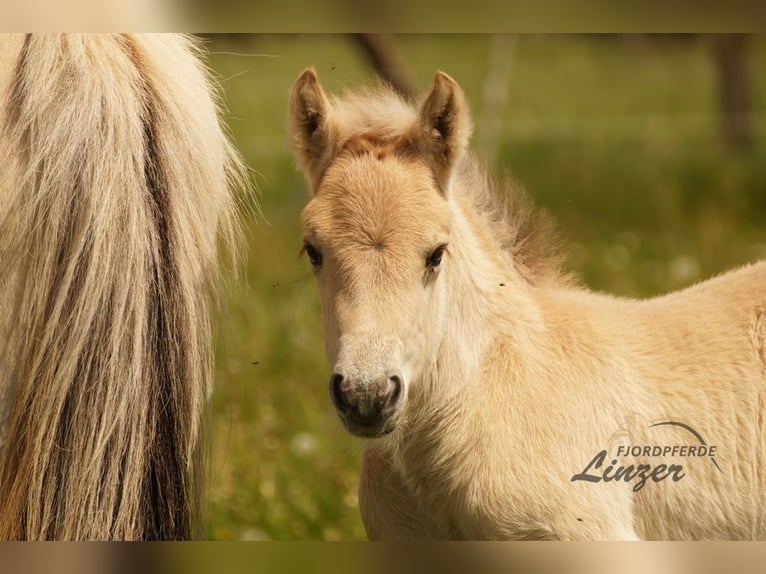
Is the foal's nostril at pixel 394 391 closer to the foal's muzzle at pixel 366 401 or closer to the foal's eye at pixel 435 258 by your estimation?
the foal's muzzle at pixel 366 401

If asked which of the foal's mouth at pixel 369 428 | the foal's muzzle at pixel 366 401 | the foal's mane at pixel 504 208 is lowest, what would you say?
the foal's mouth at pixel 369 428

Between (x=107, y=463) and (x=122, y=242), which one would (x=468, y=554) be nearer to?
(x=107, y=463)

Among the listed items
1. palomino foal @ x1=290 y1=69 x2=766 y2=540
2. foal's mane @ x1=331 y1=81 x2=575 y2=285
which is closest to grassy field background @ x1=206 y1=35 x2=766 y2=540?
foal's mane @ x1=331 y1=81 x2=575 y2=285

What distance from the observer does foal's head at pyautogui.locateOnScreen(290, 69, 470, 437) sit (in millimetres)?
2320

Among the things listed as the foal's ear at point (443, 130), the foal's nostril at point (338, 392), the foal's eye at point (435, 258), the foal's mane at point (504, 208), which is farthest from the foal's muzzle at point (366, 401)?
the foal's mane at point (504, 208)

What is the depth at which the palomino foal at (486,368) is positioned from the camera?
2.45 metres

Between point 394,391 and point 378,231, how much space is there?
1.31 feet

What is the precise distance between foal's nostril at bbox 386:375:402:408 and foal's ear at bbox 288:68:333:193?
64cm

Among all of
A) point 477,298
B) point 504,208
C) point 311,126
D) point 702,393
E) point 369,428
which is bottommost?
point 369,428

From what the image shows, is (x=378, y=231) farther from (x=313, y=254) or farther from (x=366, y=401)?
(x=366, y=401)

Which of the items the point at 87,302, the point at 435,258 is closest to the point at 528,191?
the point at 435,258

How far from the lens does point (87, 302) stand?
2.30 m

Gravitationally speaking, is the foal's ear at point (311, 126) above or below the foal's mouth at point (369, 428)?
above

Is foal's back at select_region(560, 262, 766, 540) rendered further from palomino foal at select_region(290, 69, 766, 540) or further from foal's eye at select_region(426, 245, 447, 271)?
foal's eye at select_region(426, 245, 447, 271)
